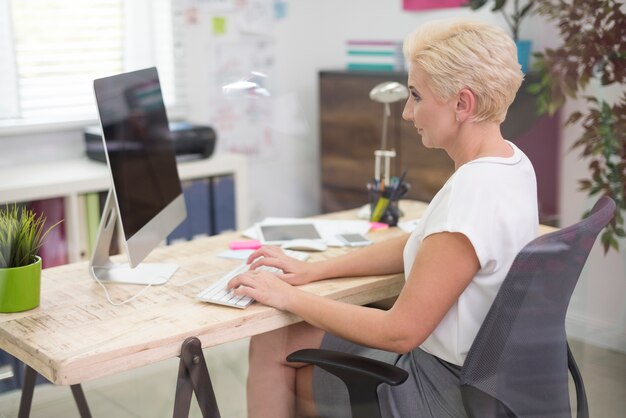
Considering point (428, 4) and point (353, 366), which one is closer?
point (353, 366)

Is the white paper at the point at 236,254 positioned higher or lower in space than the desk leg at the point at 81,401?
higher

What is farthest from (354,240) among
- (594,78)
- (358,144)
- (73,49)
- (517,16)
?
(73,49)

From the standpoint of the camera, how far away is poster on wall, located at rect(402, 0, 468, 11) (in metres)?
3.34

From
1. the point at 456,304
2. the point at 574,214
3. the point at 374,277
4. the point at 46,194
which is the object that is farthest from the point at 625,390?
the point at 46,194

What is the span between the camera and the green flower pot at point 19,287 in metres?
1.55

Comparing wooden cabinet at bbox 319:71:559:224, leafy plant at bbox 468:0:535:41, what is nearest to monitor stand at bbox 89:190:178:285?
wooden cabinet at bbox 319:71:559:224

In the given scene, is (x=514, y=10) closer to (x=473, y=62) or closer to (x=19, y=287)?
(x=473, y=62)

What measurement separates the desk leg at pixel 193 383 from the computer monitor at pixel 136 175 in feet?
1.02

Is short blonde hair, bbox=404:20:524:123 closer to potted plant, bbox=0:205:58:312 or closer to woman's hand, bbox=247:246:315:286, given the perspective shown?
woman's hand, bbox=247:246:315:286

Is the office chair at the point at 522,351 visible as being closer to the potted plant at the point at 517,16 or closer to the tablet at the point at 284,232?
the tablet at the point at 284,232

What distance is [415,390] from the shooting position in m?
1.56

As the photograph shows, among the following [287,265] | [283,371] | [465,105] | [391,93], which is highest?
[465,105]

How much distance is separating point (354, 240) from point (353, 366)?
0.69 m

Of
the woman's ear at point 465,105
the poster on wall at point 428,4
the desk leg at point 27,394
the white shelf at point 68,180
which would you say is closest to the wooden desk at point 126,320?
the desk leg at point 27,394
